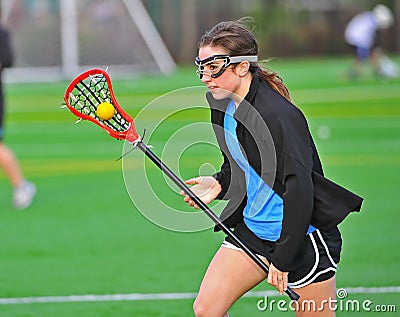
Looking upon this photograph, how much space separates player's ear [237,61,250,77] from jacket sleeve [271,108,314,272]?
0.38 metres

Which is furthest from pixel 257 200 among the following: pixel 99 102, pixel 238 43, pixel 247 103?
pixel 99 102

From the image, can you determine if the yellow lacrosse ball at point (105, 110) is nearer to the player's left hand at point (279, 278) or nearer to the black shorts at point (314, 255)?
the black shorts at point (314, 255)

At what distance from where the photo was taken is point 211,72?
509 cm

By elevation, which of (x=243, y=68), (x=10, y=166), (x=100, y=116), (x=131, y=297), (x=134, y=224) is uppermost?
(x=243, y=68)

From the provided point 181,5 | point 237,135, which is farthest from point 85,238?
point 181,5

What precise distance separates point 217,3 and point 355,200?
3829 cm

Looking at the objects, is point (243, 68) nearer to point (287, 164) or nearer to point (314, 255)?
point (287, 164)

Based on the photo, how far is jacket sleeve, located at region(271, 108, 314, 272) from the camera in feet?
15.5

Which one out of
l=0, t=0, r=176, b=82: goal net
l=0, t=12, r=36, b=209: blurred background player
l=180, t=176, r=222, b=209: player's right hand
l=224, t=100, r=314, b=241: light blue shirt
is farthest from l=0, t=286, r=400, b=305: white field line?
l=0, t=0, r=176, b=82: goal net

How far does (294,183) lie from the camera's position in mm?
4730

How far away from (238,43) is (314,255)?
1149 millimetres

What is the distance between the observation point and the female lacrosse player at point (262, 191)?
15.8ft

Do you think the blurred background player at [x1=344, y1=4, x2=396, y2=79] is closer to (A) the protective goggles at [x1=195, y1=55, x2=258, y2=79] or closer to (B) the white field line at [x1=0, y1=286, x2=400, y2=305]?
(B) the white field line at [x1=0, y1=286, x2=400, y2=305]

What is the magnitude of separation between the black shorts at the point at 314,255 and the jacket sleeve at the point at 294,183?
18cm
